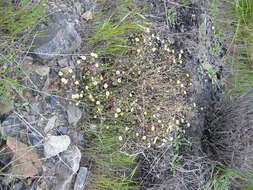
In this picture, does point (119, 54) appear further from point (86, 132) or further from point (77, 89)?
point (86, 132)

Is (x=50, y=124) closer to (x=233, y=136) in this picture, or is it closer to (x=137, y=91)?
(x=137, y=91)

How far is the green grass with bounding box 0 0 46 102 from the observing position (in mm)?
1704

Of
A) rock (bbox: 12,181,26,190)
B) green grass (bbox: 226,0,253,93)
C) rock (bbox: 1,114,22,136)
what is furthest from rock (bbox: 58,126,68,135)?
green grass (bbox: 226,0,253,93)

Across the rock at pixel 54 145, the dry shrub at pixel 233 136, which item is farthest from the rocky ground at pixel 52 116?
the dry shrub at pixel 233 136

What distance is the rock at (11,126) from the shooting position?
170 centimetres

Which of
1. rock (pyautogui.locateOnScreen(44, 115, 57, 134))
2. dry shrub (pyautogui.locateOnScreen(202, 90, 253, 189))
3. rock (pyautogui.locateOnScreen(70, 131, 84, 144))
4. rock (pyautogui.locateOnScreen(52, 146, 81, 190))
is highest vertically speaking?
rock (pyautogui.locateOnScreen(44, 115, 57, 134))

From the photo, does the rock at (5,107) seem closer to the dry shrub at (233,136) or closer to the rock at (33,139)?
the rock at (33,139)

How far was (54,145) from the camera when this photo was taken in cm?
179

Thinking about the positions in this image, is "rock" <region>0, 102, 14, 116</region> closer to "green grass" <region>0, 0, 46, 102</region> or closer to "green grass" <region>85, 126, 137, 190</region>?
"green grass" <region>0, 0, 46, 102</region>

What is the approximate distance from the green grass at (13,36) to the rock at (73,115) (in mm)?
340

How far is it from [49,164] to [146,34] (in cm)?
105

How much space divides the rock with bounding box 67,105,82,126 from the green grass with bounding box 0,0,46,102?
0.34 metres

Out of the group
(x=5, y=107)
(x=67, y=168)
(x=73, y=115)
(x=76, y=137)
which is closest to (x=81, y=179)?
(x=67, y=168)

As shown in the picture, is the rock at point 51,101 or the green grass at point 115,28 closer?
the rock at point 51,101
